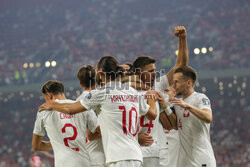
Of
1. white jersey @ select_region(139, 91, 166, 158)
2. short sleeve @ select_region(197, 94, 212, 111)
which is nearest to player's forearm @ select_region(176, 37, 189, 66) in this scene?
short sleeve @ select_region(197, 94, 212, 111)

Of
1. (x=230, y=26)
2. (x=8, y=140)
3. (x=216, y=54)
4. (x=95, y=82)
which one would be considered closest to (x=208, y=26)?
(x=230, y=26)

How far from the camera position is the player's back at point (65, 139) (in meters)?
4.11

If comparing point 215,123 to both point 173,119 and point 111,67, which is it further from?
point 111,67

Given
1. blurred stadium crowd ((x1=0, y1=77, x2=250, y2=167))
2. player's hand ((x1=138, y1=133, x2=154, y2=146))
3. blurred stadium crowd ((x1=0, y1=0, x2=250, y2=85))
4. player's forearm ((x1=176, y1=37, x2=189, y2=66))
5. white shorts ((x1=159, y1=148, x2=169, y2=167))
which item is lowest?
blurred stadium crowd ((x1=0, y1=77, x2=250, y2=167))

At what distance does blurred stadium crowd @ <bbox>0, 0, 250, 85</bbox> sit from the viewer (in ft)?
80.2

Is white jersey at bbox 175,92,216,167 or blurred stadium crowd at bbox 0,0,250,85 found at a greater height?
blurred stadium crowd at bbox 0,0,250,85

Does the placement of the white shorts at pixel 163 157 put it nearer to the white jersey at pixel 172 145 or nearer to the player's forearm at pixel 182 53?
the white jersey at pixel 172 145

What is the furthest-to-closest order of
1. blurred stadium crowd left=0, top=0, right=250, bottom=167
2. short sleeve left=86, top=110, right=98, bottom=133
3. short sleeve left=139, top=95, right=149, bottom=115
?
1. blurred stadium crowd left=0, top=0, right=250, bottom=167
2. short sleeve left=86, top=110, right=98, bottom=133
3. short sleeve left=139, top=95, right=149, bottom=115

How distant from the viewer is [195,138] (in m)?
4.13

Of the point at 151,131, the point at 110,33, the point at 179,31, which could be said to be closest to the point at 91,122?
the point at 151,131

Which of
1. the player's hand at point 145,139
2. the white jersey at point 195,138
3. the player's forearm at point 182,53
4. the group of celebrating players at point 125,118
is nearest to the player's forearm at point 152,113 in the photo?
the group of celebrating players at point 125,118

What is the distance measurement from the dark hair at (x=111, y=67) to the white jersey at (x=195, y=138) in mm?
1100

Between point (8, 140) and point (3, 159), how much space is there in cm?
241

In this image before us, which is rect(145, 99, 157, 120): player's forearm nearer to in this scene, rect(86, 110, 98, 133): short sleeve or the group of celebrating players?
the group of celebrating players
